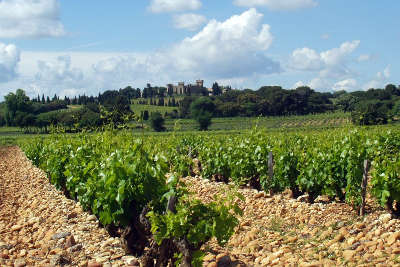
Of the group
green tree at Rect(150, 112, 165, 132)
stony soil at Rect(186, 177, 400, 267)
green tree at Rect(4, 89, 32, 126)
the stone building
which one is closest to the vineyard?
stony soil at Rect(186, 177, 400, 267)

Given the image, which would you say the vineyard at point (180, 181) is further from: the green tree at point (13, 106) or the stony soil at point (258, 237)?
the green tree at point (13, 106)

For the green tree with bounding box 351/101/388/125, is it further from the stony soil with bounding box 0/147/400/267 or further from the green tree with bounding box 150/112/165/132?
the green tree with bounding box 150/112/165/132

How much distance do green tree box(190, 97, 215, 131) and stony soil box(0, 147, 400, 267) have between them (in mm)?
63519

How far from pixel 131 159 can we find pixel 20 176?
14.3 metres

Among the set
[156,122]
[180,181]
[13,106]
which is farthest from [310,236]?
[13,106]

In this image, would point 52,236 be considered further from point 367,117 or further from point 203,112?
point 203,112

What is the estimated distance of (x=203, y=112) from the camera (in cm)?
7888

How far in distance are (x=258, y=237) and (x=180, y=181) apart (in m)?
2.47

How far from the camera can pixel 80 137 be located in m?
11.4

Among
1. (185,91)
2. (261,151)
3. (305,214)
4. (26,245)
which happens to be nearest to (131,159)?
(26,245)

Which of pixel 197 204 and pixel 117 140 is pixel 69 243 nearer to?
pixel 117 140

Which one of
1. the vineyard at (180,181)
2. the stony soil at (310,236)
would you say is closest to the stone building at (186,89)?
the vineyard at (180,181)

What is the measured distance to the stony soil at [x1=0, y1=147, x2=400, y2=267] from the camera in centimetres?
611

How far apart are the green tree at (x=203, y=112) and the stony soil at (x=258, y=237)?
63519 mm
